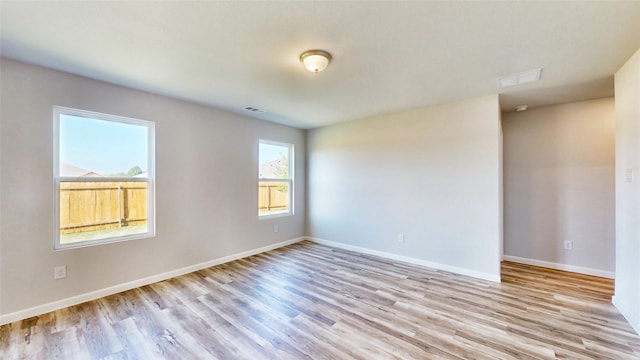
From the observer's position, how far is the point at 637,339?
82.2 inches

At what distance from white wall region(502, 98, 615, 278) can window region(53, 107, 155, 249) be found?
5.37 metres

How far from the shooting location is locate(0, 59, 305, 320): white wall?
240cm

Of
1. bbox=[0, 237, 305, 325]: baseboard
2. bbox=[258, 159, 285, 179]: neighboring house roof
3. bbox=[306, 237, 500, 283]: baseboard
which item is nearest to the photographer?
bbox=[0, 237, 305, 325]: baseboard

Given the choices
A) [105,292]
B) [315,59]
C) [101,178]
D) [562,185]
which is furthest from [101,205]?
[562,185]

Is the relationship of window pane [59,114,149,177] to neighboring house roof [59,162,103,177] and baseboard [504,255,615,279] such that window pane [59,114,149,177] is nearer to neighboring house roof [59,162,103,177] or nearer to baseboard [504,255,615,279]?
neighboring house roof [59,162,103,177]

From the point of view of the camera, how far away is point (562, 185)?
3.69m

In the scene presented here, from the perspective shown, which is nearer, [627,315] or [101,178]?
[627,315]

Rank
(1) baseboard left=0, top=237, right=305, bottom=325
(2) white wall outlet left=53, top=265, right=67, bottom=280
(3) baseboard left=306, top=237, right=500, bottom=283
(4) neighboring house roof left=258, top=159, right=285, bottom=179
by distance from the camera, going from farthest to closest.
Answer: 1. (4) neighboring house roof left=258, top=159, right=285, bottom=179
2. (3) baseboard left=306, top=237, right=500, bottom=283
3. (2) white wall outlet left=53, top=265, right=67, bottom=280
4. (1) baseboard left=0, top=237, right=305, bottom=325

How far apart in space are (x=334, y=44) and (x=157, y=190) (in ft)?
9.44

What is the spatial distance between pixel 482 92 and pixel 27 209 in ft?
16.9

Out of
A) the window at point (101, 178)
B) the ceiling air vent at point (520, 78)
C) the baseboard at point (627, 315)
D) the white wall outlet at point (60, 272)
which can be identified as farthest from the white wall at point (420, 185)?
the white wall outlet at point (60, 272)

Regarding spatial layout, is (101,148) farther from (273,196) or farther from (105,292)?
(273,196)

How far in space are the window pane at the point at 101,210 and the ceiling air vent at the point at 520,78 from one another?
4505 mm

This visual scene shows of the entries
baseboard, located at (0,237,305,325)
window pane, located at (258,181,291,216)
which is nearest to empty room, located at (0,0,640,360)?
baseboard, located at (0,237,305,325)
